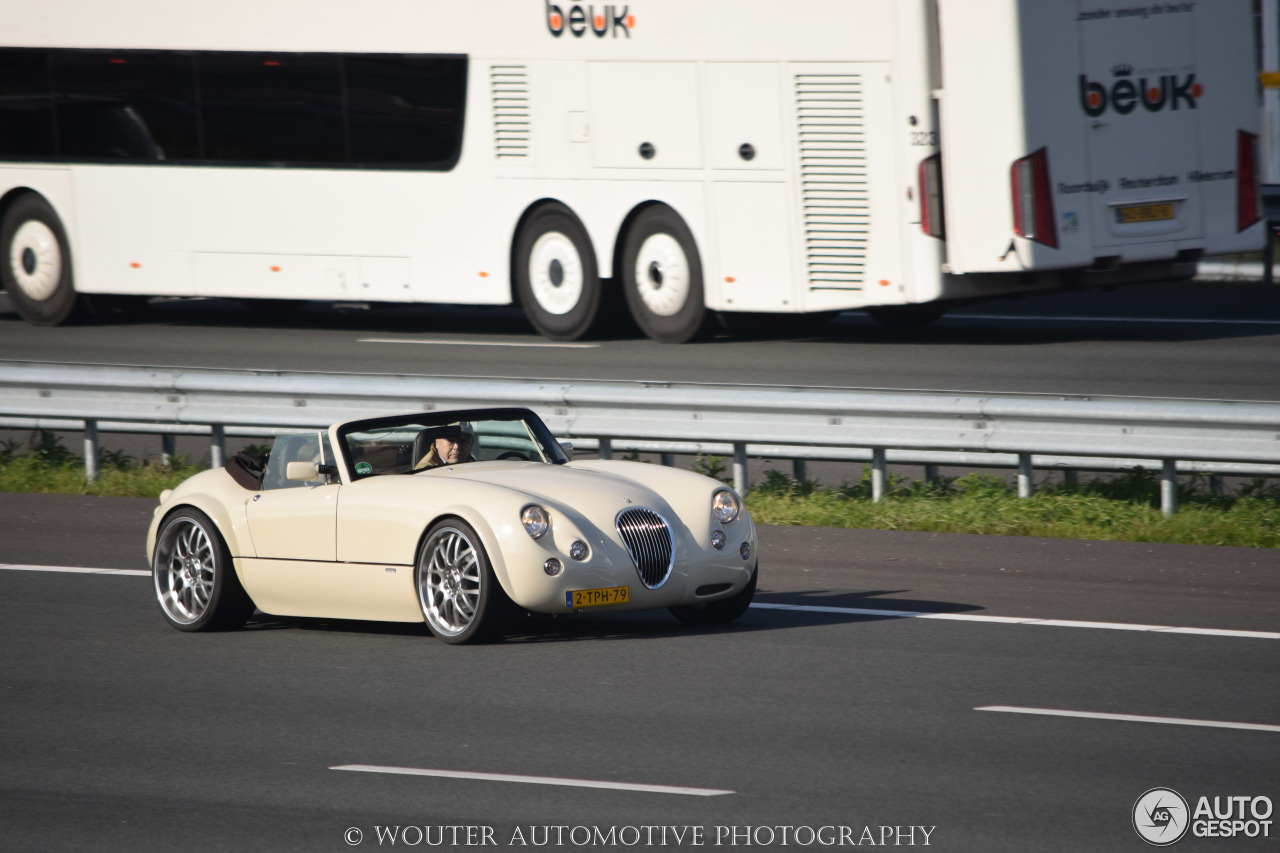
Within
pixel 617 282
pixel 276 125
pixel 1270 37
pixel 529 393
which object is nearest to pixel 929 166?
pixel 617 282

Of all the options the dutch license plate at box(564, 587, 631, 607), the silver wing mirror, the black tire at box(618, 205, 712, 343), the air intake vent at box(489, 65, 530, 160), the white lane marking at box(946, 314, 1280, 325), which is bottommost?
the dutch license plate at box(564, 587, 631, 607)

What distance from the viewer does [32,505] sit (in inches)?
572

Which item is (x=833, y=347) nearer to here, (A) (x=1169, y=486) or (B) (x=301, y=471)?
(A) (x=1169, y=486)

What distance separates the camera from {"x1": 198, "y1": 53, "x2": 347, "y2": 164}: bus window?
21.8 m

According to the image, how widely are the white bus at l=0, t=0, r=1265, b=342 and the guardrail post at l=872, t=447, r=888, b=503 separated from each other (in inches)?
203

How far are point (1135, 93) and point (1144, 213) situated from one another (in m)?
1.13

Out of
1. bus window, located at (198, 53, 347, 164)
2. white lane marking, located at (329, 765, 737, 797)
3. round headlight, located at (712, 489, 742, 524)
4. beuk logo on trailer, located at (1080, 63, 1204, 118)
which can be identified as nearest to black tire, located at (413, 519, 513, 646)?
round headlight, located at (712, 489, 742, 524)

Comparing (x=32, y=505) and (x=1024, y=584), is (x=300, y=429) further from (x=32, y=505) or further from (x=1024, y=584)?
(x=1024, y=584)

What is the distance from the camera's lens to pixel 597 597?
913cm

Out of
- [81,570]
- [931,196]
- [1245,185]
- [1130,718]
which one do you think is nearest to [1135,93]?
[1245,185]

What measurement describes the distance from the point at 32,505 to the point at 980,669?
27.5ft

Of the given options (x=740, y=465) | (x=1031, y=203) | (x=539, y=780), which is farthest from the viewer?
(x=1031, y=203)

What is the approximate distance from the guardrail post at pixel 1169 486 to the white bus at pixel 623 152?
5731 millimetres

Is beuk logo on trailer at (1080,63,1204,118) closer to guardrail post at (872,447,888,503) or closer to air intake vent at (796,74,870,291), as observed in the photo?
air intake vent at (796,74,870,291)
